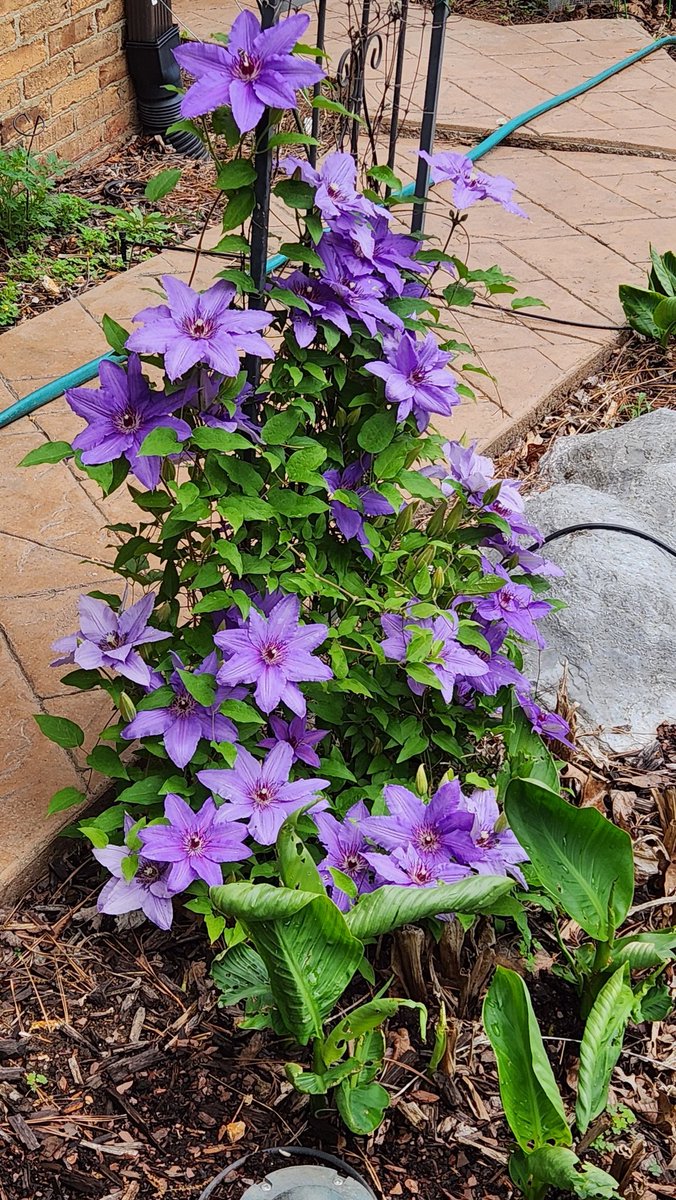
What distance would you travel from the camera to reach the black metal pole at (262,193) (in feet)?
5.22

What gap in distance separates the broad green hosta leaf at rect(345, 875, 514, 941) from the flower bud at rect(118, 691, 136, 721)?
490 mm

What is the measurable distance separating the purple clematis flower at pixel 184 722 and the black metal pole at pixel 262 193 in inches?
18.8

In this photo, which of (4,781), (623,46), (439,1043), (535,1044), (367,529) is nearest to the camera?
(535,1044)

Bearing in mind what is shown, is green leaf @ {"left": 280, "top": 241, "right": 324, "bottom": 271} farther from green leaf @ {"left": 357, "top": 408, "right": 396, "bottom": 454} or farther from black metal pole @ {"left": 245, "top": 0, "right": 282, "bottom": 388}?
green leaf @ {"left": 357, "top": 408, "right": 396, "bottom": 454}

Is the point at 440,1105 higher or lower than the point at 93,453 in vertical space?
lower

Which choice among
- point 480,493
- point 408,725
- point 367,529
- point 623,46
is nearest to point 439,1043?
point 408,725

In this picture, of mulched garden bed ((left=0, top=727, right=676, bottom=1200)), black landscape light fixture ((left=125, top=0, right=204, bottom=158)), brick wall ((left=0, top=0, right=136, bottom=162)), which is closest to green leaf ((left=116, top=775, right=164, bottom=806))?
mulched garden bed ((left=0, top=727, right=676, bottom=1200))

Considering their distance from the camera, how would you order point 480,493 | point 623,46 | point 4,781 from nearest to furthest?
point 480,493 → point 4,781 → point 623,46

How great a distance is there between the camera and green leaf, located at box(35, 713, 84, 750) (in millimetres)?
1929

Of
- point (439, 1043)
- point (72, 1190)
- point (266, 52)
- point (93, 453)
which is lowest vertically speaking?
point (72, 1190)

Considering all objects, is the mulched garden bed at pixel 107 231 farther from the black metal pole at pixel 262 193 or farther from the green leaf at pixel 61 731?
the green leaf at pixel 61 731

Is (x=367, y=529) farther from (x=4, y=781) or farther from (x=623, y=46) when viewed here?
(x=623, y=46)

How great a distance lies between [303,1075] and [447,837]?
0.39 meters

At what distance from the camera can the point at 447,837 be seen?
174 cm
